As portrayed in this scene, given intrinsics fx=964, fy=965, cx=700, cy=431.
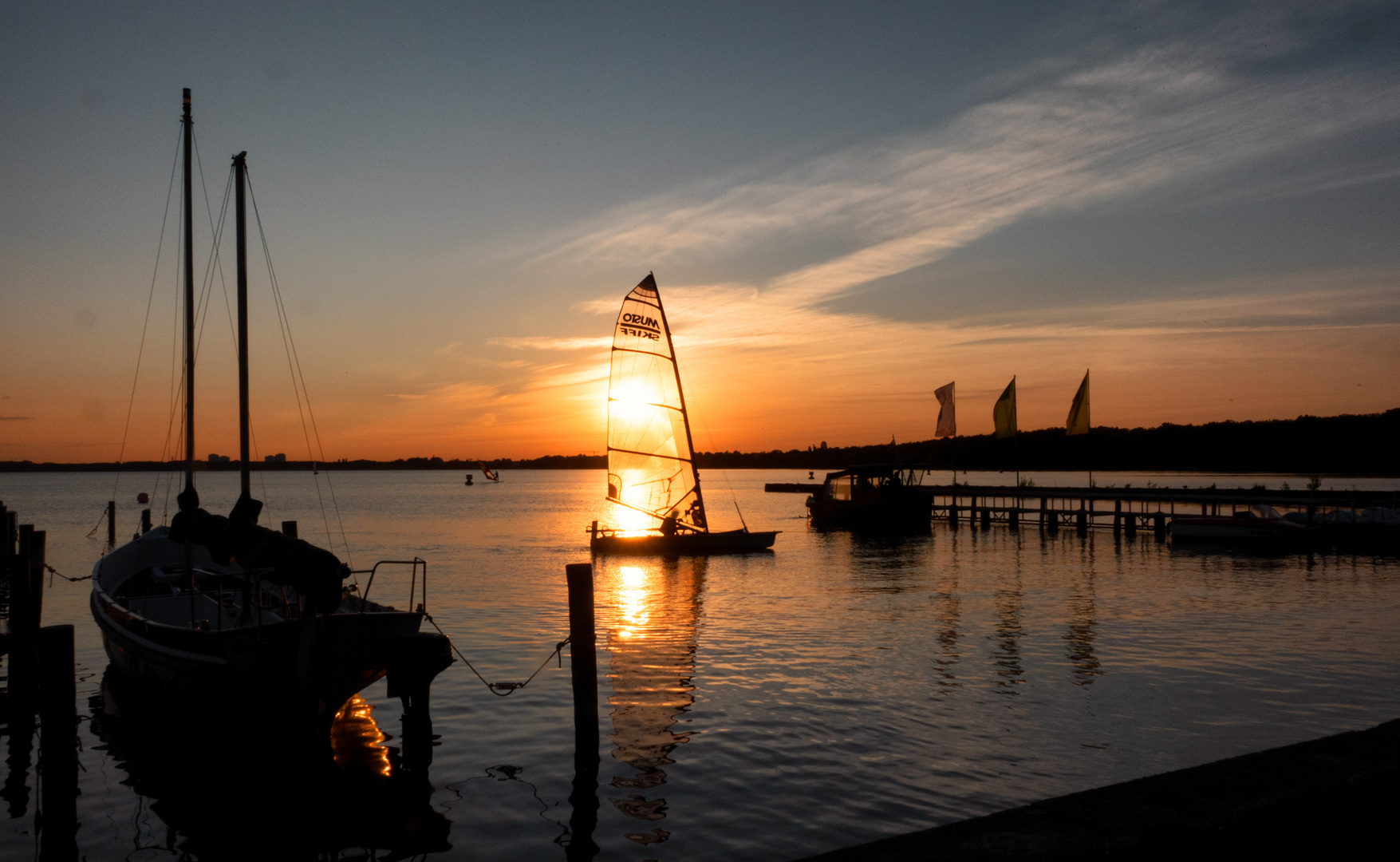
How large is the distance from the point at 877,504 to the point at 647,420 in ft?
92.3

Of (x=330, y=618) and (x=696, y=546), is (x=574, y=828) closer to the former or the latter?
(x=330, y=618)

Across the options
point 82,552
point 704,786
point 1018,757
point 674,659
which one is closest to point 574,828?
point 704,786

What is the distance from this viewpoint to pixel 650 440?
158 ft

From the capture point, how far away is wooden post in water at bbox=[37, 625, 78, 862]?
12.1m

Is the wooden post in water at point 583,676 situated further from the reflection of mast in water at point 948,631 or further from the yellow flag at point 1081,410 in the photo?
the yellow flag at point 1081,410

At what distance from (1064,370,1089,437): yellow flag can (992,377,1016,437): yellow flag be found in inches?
166

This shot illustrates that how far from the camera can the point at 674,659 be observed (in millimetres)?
23547

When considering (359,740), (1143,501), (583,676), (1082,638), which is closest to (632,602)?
(1082,638)

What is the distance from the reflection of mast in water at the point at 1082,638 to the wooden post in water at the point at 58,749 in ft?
56.8

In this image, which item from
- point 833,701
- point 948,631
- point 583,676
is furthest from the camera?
point 948,631

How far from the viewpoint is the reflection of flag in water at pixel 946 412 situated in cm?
7262

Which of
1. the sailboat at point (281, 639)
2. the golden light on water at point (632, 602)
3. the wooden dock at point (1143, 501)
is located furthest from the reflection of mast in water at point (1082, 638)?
the wooden dock at point (1143, 501)

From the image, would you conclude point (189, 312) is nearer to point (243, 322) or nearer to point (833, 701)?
point (243, 322)

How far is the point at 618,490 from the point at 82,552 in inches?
1393
